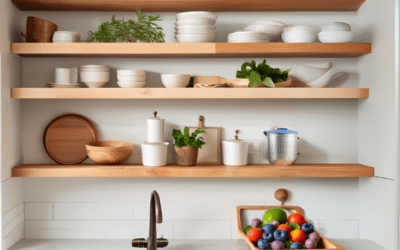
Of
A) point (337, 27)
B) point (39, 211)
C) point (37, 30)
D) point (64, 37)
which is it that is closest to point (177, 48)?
point (64, 37)

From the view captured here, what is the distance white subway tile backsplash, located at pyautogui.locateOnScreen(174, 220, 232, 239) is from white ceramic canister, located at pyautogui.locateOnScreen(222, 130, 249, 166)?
39cm

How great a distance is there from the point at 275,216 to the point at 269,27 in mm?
1018

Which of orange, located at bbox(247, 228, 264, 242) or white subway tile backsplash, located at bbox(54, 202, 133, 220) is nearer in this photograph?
orange, located at bbox(247, 228, 264, 242)

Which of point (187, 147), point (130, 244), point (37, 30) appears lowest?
point (130, 244)

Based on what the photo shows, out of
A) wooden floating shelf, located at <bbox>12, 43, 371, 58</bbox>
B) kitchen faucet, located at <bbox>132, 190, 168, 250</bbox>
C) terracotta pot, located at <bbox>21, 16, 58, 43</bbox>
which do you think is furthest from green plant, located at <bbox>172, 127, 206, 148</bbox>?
terracotta pot, located at <bbox>21, 16, 58, 43</bbox>

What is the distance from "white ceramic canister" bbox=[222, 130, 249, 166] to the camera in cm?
194

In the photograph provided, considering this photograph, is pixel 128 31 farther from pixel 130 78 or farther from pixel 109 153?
pixel 109 153

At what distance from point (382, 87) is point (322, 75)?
301 mm

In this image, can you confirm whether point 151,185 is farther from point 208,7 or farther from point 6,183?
point 208,7

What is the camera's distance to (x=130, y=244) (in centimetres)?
198

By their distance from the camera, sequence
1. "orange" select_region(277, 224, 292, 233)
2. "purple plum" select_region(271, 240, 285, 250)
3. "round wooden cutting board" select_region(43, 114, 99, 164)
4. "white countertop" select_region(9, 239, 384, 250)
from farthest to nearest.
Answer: "round wooden cutting board" select_region(43, 114, 99, 164)
"white countertop" select_region(9, 239, 384, 250)
"orange" select_region(277, 224, 292, 233)
"purple plum" select_region(271, 240, 285, 250)

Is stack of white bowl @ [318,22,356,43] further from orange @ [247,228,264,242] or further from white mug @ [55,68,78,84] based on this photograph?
white mug @ [55,68,78,84]

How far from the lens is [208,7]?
202cm

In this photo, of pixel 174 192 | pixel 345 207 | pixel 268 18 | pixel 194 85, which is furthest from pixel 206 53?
pixel 345 207
